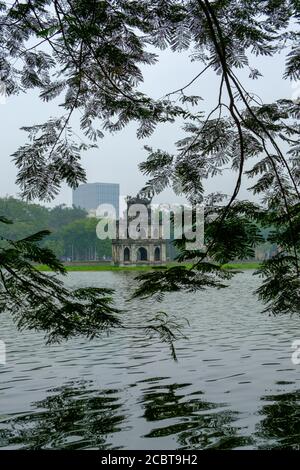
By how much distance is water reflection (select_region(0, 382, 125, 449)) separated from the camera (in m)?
6.25

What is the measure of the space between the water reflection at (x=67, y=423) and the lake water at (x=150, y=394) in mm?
14

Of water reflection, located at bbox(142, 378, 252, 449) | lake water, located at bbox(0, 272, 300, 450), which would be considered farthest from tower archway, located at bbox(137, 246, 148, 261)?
water reflection, located at bbox(142, 378, 252, 449)

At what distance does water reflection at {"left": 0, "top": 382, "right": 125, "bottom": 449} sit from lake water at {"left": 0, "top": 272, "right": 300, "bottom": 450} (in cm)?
1

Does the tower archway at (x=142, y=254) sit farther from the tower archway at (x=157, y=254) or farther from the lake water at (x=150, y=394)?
the lake water at (x=150, y=394)

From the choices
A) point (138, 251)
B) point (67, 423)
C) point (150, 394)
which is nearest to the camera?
point (67, 423)

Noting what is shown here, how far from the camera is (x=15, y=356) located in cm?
1322

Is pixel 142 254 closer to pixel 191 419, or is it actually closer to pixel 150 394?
pixel 150 394

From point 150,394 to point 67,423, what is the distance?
2.08 metres

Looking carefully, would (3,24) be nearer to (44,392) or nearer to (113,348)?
(44,392)

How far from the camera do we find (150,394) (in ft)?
28.8

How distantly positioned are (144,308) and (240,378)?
55.1 feet

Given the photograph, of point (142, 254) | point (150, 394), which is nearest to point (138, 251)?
point (142, 254)

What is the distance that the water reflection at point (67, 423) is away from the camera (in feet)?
20.5

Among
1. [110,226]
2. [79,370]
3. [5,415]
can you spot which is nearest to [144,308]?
[79,370]
